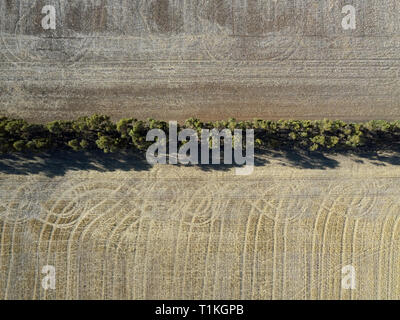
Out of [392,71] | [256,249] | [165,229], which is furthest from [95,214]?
[392,71]

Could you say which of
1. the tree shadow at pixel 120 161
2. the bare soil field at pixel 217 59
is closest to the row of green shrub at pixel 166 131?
the tree shadow at pixel 120 161

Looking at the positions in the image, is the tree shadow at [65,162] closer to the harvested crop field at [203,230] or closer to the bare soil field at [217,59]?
the harvested crop field at [203,230]

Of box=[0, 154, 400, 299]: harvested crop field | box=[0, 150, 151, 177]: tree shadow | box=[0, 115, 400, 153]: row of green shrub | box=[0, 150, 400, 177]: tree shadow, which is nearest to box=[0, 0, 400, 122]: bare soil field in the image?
box=[0, 115, 400, 153]: row of green shrub

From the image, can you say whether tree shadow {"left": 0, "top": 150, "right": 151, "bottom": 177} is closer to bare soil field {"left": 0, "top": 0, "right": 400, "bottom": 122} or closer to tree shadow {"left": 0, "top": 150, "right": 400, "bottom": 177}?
tree shadow {"left": 0, "top": 150, "right": 400, "bottom": 177}

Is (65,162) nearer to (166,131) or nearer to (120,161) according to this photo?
(120,161)

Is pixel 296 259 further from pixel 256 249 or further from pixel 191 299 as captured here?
pixel 191 299
